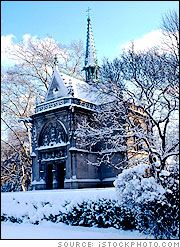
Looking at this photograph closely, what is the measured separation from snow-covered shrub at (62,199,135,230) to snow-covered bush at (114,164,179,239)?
2.02 metres

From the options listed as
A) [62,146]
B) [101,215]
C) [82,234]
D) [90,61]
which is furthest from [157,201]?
[90,61]

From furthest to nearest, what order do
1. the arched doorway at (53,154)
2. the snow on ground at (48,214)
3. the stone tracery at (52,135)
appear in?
the stone tracery at (52,135), the arched doorway at (53,154), the snow on ground at (48,214)

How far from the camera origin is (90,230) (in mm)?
11938

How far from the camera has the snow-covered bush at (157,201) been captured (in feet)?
27.7

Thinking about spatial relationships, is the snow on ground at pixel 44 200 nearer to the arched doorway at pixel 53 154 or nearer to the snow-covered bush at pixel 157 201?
the snow-covered bush at pixel 157 201

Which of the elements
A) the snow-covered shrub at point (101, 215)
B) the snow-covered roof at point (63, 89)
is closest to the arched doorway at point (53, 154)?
the snow-covered roof at point (63, 89)

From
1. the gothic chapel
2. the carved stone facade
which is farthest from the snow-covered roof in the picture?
the carved stone facade

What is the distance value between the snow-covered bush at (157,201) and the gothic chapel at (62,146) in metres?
14.3

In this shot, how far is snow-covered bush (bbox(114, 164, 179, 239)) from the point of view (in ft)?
27.7

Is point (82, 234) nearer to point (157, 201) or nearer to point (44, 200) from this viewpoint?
point (157, 201)

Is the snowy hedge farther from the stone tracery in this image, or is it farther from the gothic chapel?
the stone tracery

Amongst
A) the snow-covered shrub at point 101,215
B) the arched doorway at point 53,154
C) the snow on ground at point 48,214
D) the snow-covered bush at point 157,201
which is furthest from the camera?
the arched doorway at point 53,154

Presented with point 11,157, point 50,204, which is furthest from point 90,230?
point 11,157

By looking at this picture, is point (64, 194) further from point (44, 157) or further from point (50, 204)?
point (44, 157)
